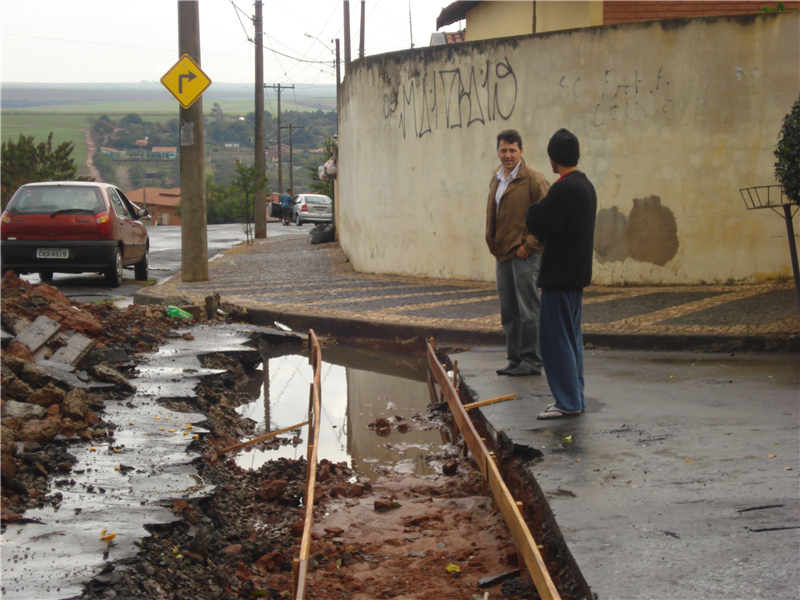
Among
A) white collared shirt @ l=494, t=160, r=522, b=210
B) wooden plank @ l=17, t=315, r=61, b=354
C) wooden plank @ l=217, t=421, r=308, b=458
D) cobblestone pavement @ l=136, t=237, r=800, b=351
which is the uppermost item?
white collared shirt @ l=494, t=160, r=522, b=210

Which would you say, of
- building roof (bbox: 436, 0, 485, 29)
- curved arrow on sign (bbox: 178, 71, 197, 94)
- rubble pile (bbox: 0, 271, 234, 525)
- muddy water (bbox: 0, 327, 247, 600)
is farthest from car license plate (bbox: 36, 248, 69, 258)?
building roof (bbox: 436, 0, 485, 29)

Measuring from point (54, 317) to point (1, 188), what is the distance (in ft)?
120

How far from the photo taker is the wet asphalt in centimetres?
285

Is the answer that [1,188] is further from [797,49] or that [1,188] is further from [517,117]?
[797,49]

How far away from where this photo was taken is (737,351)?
681 centimetres

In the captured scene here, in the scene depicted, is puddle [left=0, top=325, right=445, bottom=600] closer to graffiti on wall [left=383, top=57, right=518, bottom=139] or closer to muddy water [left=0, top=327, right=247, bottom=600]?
muddy water [left=0, top=327, right=247, bottom=600]

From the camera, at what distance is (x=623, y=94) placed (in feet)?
32.4

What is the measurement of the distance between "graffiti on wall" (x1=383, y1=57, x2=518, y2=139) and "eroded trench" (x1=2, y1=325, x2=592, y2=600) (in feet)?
14.4

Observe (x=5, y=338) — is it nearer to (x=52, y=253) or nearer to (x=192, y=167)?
(x=52, y=253)

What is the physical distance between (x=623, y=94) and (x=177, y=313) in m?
5.91

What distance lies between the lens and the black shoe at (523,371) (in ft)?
19.7

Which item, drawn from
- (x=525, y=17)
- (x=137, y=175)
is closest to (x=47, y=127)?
(x=137, y=175)

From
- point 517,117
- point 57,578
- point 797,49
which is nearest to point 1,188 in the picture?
point 517,117

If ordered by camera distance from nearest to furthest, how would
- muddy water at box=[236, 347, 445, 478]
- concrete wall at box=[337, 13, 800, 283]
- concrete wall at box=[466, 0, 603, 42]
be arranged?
muddy water at box=[236, 347, 445, 478] → concrete wall at box=[337, 13, 800, 283] → concrete wall at box=[466, 0, 603, 42]
